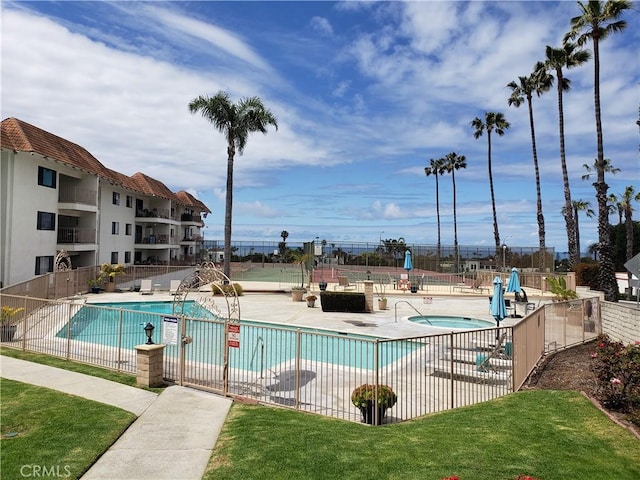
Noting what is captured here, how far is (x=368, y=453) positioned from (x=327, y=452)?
23.5 inches

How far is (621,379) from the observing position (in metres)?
7.84

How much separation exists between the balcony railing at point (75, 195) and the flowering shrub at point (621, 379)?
32.3 metres

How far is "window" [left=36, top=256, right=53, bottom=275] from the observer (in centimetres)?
2667

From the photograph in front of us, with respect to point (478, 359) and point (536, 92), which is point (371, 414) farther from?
point (536, 92)

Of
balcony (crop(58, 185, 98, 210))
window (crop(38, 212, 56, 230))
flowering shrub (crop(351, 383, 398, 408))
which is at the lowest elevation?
flowering shrub (crop(351, 383, 398, 408))

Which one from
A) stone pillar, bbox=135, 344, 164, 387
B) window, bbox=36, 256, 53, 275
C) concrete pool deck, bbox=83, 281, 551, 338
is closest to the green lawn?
stone pillar, bbox=135, 344, 164, 387

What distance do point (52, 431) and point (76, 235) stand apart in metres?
28.2

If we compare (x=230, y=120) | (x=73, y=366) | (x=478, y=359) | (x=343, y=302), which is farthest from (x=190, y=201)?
(x=478, y=359)

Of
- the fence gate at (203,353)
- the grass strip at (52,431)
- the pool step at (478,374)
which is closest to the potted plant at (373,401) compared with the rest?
the pool step at (478,374)

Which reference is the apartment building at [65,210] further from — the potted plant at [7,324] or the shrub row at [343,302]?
the shrub row at [343,302]

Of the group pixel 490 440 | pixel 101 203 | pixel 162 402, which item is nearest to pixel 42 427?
pixel 162 402

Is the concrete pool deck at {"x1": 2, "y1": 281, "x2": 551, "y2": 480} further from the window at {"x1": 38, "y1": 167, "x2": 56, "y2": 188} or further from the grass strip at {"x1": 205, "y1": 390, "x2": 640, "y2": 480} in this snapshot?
the window at {"x1": 38, "y1": 167, "x2": 56, "y2": 188}

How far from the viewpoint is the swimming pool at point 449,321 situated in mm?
20500

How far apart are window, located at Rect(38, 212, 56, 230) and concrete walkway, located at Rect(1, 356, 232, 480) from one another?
1834 centimetres
